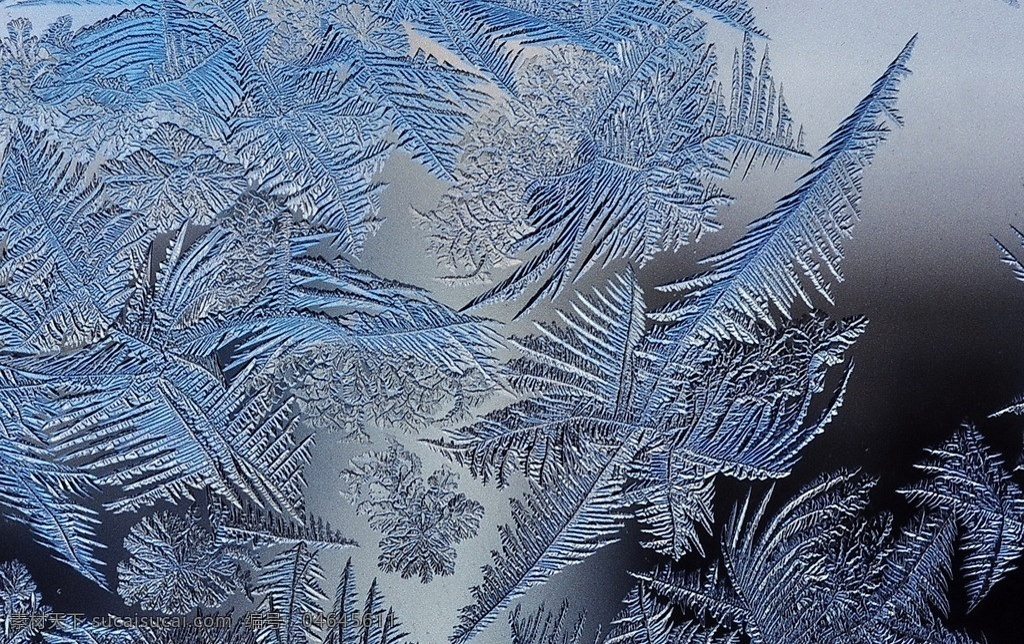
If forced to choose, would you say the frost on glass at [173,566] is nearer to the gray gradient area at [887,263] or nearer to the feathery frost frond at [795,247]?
the gray gradient area at [887,263]

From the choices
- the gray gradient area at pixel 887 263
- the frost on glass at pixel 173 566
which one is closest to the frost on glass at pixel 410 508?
the gray gradient area at pixel 887 263

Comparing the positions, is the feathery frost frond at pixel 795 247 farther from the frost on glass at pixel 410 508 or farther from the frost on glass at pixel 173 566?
the frost on glass at pixel 173 566

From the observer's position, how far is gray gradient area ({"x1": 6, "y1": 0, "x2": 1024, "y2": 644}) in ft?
1.73

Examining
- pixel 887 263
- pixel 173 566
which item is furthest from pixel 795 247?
pixel 173 566

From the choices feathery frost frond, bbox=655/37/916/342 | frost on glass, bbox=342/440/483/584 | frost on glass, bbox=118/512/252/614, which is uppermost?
feathery frost frond, bbox=655/37/916/342

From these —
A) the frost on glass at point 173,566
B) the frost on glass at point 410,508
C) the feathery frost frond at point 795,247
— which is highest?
the feathery frost frond at point 795,247

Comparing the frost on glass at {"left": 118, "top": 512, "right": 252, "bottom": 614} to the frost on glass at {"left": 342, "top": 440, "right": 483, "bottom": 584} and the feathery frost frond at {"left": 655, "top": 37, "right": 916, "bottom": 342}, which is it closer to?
the frost on glass at {"left": 342, "top": 440, "right": 483, "bottom": 584}

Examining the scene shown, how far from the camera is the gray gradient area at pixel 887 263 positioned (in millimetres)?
527

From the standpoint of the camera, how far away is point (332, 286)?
52 centimetres

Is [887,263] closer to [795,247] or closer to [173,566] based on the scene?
[795,247]

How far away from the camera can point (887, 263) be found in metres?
0.53

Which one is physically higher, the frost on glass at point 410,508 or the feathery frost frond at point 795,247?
the feathery frost frond at point 795,247

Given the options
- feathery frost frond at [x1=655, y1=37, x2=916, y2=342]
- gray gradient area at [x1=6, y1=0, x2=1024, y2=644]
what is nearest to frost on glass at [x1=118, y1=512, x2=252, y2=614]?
gray gradient area at [x1=6, y1=0, x2=1024, y2=644]

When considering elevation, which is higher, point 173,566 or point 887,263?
point 887,263
